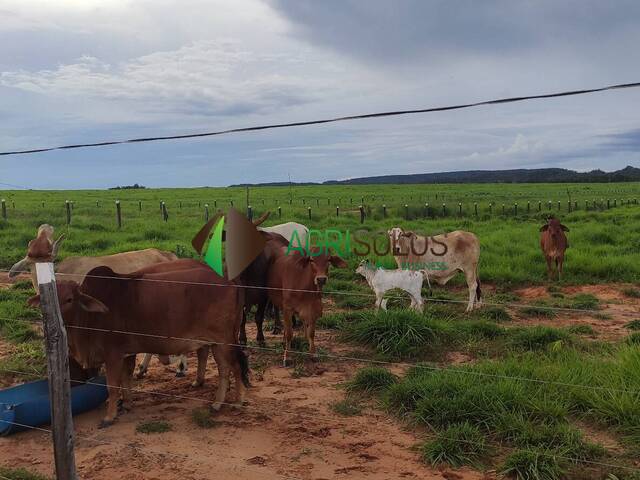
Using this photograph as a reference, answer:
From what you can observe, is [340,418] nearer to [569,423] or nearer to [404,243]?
[569,423]

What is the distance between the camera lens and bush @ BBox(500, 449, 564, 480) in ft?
12.2

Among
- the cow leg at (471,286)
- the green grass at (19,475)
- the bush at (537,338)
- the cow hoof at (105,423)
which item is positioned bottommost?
the cow hoof at (105,423)

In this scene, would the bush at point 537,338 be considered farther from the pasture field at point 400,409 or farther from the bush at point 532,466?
the bush at point 532,466

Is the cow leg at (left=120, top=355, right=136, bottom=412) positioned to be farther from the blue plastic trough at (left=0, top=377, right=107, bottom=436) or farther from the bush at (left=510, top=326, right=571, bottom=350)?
the bush at (left=510, top=326, right=571, bottom=350)

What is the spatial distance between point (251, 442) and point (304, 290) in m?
2.22

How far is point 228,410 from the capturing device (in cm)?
520

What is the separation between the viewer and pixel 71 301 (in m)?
4.79

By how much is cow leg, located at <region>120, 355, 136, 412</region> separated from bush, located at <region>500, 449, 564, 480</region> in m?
3.41

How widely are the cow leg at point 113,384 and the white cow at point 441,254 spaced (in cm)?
564

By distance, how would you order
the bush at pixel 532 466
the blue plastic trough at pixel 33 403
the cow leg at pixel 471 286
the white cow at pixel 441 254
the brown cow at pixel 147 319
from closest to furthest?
the bush at pixel 532 466 → the blue plastic trough at pixel 33 403 → the brown cow at pixel 147 319 → the cow leg at pixel 471 286 → the white cow at pixel 441 254

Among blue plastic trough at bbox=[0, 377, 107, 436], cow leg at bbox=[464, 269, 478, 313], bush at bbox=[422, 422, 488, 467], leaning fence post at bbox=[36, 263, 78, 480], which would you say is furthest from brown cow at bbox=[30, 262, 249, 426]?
cow leg at bbox=[464, 269, 478, 313]

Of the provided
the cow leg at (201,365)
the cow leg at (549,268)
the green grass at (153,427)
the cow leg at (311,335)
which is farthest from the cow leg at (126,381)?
the cow leg at (549,268)

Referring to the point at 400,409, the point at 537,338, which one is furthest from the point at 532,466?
the point at 537,338

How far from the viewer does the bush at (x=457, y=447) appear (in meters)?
4.04
